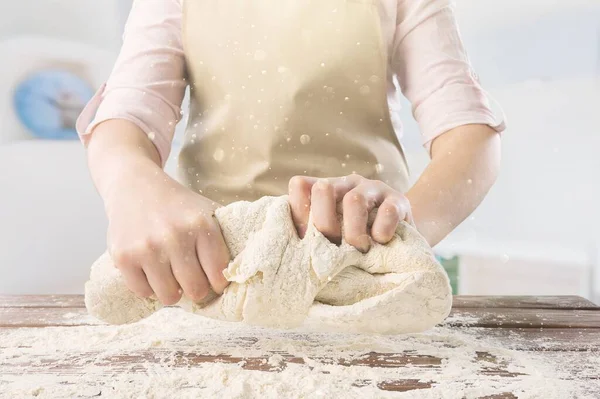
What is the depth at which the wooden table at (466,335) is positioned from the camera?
1.44ft

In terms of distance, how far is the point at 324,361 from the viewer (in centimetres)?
46

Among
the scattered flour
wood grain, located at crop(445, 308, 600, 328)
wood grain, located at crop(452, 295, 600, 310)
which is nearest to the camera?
the scattered flour

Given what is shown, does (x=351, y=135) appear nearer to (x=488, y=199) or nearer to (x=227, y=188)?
(x=227, y=188)

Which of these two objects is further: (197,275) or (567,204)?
(567,204)

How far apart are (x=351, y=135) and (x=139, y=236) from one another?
38cm

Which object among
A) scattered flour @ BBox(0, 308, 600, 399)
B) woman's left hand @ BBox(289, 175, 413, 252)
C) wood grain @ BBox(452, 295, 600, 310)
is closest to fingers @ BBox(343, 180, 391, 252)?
woman's left hand @ BBox(289, 175, 413, 252)

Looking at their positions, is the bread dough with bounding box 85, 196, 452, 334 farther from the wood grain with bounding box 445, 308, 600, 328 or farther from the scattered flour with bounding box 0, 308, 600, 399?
the wood grain with bounding box 445, 308, 600, 328

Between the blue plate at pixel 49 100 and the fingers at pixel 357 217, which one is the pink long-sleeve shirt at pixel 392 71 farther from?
the blue plate at pixel 49 100

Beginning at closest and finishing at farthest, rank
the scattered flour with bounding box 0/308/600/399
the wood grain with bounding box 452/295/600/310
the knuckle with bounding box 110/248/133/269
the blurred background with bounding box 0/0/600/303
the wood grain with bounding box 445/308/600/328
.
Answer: the scattered flour with bounding box 0/308/600/399
the knuckle with bounding box 110/248/133/269
the wood grain with bounding box 445/308/600/328
the wood grain with bounding box 452/295/600/310
the blurred background with bounding box 0/0/600/303

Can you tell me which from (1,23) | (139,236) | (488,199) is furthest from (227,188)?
(1,23)

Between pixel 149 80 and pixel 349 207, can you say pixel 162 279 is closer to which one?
pixel 349 207

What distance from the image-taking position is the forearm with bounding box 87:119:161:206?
2.08 ft

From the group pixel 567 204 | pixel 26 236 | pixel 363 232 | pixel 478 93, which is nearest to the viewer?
pixel 363 232

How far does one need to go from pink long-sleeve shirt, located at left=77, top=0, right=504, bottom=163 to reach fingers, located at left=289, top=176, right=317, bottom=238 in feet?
1.16
